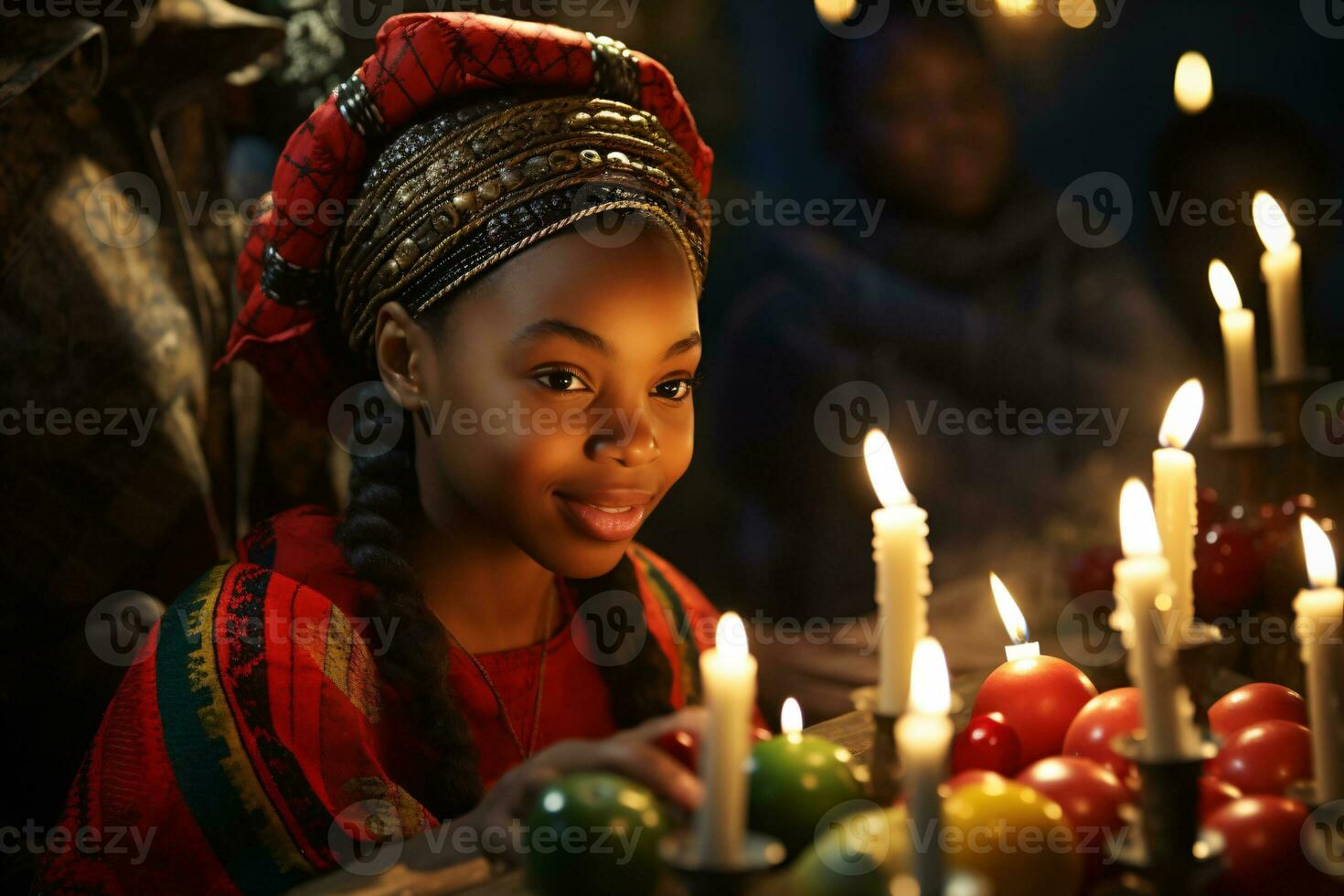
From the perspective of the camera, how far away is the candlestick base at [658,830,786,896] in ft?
2.37

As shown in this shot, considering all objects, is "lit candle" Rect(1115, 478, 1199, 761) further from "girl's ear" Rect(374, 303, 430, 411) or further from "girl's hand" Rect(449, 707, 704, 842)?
"girl's ear" Rect(374, 303, 430, 411)

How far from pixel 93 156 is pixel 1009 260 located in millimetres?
2367

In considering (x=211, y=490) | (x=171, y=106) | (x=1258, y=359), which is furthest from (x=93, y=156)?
(x=1258, y=359)

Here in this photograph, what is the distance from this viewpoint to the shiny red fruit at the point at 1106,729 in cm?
106

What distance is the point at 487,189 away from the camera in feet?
5.26

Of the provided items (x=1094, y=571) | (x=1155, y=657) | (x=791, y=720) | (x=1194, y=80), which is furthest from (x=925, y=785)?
(x=1194, y=80)

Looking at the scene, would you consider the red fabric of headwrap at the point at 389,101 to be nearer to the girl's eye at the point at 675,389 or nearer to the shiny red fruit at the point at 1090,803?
the girl's eye at the point at 675,389

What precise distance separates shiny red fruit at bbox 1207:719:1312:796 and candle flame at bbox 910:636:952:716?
1.21ft

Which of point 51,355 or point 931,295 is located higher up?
point 931,295

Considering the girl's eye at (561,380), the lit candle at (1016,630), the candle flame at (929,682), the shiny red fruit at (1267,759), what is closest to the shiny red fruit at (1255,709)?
the shiny red fruit at (1267,759)

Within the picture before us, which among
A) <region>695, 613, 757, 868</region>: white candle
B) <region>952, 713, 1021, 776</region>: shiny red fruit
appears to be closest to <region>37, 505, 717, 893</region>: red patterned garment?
<region>952, 713, 1021, 776</region>: shiny red fruit

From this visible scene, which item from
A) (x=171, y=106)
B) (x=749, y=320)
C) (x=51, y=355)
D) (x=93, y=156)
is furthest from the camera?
(x=749, y=320)

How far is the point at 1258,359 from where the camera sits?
3377 millimetres

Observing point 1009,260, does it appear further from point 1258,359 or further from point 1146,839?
point 1146,839
